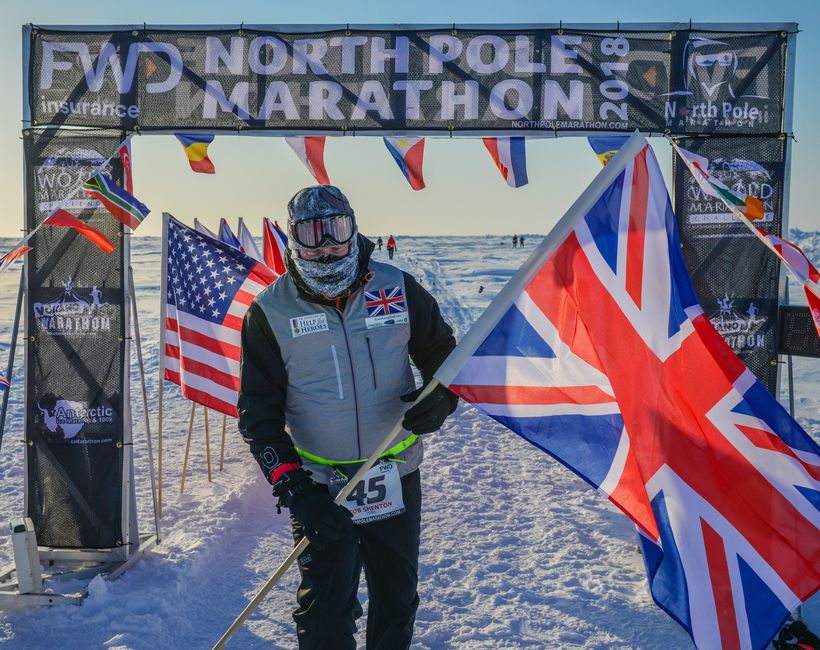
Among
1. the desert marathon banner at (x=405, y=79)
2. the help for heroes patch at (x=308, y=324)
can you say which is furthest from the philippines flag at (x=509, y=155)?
the help for heroes patch at (x=308, y=324)

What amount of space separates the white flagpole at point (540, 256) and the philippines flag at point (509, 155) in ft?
7.26

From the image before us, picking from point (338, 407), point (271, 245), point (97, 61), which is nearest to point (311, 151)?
point (97, 61)

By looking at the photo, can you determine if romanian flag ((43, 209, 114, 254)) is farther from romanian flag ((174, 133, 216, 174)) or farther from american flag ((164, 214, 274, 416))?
american flag ((164, 214, 274, 416))

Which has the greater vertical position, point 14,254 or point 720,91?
point 720,91

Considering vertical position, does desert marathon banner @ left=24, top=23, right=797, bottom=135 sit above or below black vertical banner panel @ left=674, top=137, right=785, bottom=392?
above

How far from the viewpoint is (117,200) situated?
464 cm

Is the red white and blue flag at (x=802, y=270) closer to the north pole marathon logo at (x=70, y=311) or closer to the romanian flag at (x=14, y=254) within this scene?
the north pole marathon logo at (x=70, y=311)

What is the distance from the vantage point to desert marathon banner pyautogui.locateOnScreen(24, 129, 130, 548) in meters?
4.75

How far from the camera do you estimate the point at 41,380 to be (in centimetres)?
491

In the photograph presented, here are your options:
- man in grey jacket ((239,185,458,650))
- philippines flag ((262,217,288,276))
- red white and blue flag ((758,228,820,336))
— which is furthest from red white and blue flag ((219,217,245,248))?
red white and blue flag ((758,228,820,336))

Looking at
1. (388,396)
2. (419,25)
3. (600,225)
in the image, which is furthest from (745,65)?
(388,396)

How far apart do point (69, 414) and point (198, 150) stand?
1.95m

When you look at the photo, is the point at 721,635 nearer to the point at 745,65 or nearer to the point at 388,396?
the point at 388,396

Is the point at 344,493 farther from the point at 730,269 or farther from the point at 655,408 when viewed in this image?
the point at 730,269
